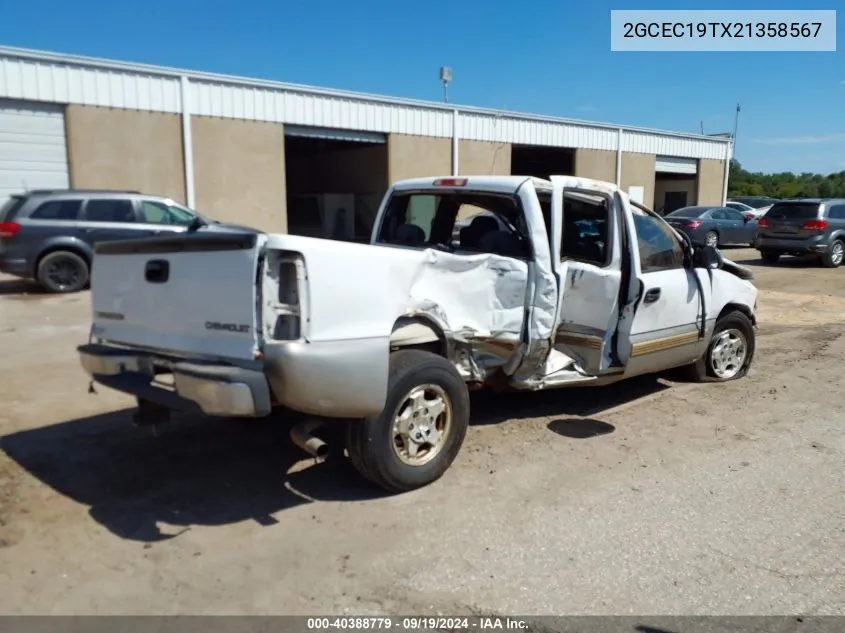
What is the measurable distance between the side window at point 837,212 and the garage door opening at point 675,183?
13.8 m

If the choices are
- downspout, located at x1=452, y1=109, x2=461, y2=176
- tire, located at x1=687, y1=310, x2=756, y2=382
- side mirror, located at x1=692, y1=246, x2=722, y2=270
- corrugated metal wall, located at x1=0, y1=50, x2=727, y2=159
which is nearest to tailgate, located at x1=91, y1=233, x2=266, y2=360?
side mirror, located at x1=692, y1=246, x2=722, y2=270

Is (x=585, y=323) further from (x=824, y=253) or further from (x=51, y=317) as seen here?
(x=824, y=253)

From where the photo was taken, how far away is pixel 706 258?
6.16m

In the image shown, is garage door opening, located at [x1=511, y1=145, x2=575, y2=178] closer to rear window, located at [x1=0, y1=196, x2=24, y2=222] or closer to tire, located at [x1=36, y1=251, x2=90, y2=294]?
tire, located at [x1=36, y1=251, x2=90, y2=294]

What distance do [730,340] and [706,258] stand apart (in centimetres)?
120

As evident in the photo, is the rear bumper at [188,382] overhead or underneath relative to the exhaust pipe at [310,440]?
overhead

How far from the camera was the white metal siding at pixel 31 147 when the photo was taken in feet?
51.5

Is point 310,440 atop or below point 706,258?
below

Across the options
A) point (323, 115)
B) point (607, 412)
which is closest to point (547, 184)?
point (607, 412)

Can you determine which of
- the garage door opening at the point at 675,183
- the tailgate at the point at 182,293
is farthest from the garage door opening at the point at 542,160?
the tailgate at the point at 182,293

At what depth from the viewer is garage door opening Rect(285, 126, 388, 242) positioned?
2328 cm

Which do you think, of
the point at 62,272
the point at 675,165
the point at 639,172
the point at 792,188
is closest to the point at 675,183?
the point at 675,165

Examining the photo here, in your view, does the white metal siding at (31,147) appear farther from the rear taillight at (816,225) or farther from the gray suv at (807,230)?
the rear taillight at (816,225)

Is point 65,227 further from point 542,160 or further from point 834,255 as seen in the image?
point 542,160
